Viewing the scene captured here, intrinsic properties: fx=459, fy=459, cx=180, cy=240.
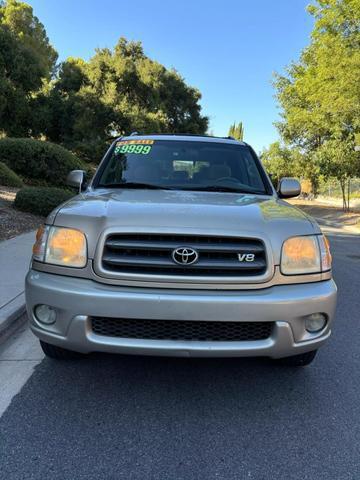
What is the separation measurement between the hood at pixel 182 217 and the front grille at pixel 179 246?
0.21ft

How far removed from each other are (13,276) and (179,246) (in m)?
3.69

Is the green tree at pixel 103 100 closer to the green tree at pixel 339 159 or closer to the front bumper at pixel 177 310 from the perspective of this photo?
the green tree at pixel 339 159

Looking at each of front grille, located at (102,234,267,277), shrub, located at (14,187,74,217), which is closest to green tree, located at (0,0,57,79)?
shrub, located at (14,187,74,217)

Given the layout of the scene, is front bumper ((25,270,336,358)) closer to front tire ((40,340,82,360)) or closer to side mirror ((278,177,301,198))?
front tire ((40,340,82,360))

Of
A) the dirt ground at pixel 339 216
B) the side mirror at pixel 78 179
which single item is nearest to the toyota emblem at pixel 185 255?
the side mirror at pixel 78 179

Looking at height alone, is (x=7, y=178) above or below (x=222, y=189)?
below

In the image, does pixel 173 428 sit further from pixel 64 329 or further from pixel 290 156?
pixel 290 156

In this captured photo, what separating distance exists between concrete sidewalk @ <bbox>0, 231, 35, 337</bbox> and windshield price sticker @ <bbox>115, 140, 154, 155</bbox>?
187 cm

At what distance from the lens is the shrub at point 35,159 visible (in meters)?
15.8

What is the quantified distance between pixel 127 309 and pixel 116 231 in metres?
0.48

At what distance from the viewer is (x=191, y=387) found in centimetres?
330

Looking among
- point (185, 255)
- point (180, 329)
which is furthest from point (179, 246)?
point (180, 329)

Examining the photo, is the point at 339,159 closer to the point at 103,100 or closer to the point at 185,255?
the point at 103,100

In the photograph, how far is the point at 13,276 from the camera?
228 inches
